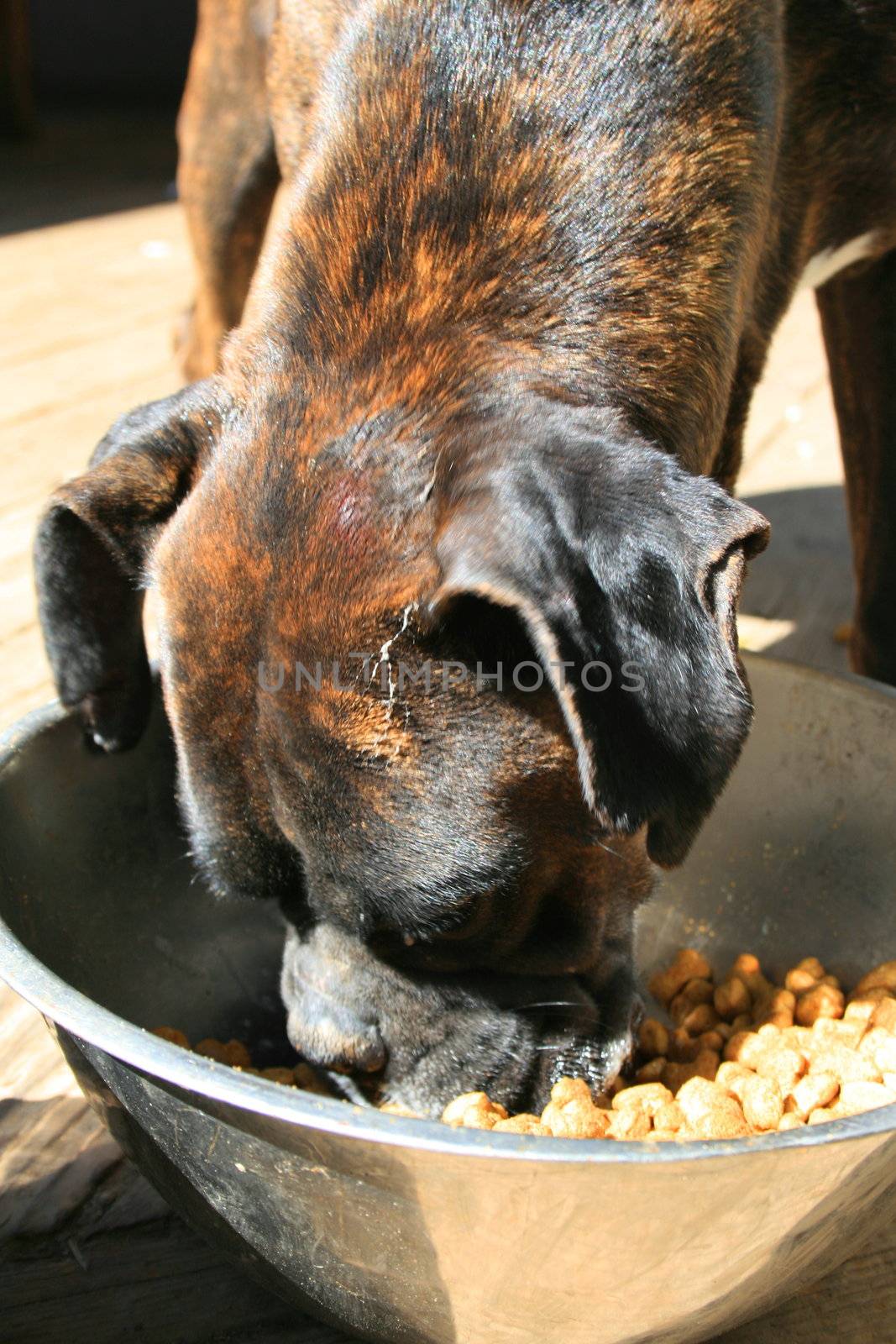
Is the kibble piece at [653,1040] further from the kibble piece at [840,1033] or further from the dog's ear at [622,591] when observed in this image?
the dog's ear at [622,591]

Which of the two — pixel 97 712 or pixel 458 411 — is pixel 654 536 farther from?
pixel 97 712

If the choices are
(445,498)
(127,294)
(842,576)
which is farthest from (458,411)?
(127,294)

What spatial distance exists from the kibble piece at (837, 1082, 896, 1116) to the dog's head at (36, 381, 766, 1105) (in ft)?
1.20

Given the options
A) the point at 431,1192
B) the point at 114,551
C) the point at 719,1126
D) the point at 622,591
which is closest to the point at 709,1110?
the point at 719,1126

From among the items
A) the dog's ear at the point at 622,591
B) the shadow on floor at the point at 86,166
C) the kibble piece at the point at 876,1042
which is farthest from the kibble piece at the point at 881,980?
the shadow on floor at the point at 86,166

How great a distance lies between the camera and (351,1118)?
4.48ft

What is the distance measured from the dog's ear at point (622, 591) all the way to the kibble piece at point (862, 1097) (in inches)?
20.5

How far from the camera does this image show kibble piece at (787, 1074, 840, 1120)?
195 cm

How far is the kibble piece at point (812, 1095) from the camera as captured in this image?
195cm

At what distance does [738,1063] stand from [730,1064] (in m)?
0.04

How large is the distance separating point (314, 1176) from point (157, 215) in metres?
7.94

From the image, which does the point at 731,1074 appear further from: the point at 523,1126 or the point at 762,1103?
the point at 523,1126

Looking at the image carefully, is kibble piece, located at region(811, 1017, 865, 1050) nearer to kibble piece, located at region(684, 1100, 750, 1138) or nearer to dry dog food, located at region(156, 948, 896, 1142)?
dry dog food, located at region(156, 948, 896, 1142)

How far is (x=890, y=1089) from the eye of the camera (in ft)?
6.17
